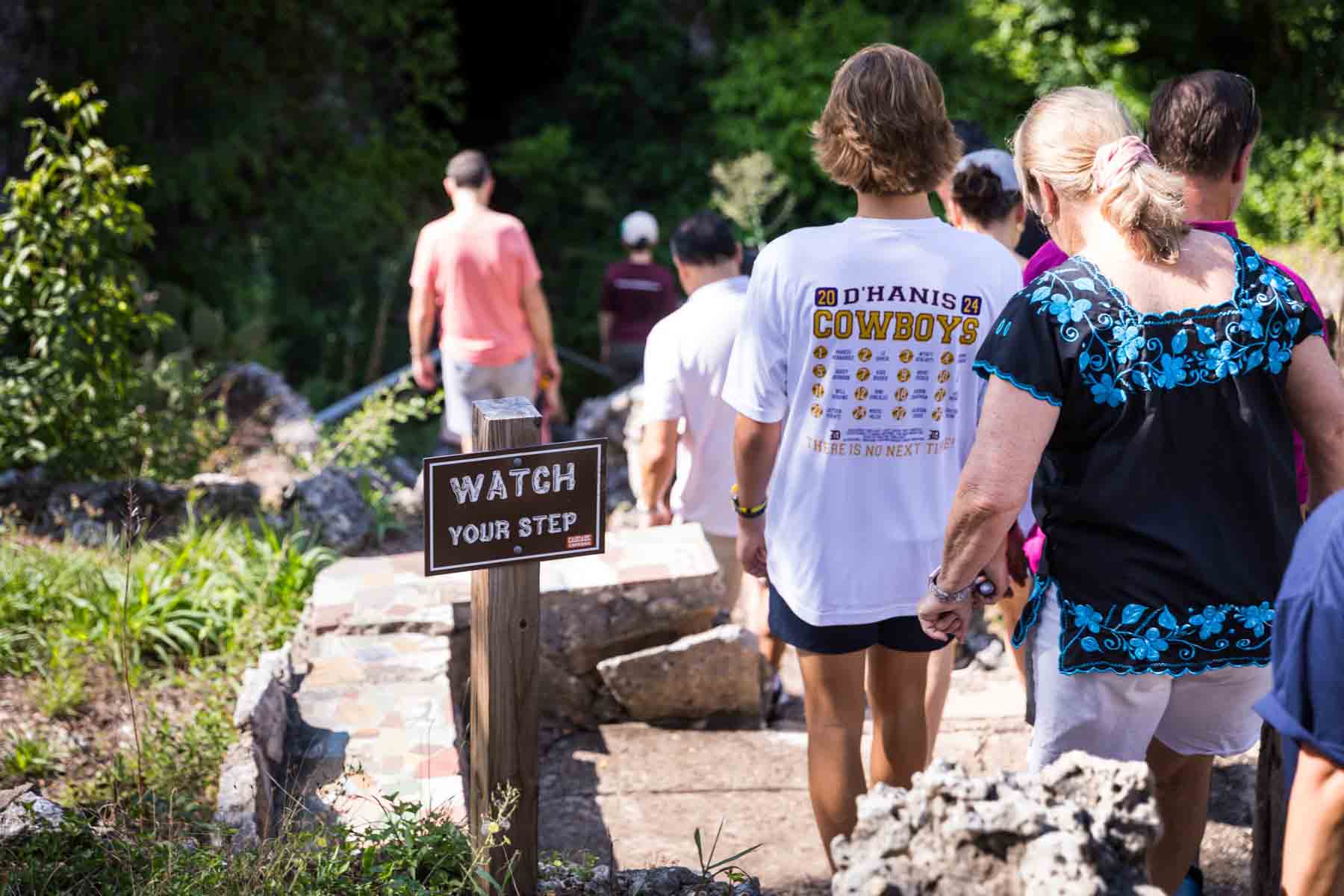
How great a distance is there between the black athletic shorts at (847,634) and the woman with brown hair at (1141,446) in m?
0.42

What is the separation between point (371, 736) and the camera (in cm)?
349

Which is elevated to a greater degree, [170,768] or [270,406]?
[270,406]

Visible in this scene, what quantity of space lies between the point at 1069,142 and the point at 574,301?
32.0 feet

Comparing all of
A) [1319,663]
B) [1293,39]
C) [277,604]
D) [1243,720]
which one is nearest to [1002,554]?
[1243,720]

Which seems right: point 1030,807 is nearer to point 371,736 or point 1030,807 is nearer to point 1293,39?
point 371,736

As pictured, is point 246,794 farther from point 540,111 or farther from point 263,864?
point 540,111

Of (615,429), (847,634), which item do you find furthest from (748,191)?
(847,634)

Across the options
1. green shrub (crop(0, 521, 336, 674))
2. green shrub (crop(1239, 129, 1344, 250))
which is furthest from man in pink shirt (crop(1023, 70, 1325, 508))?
green shrub (crop(1239, 129, 1344, 250))

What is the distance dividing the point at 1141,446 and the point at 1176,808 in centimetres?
82

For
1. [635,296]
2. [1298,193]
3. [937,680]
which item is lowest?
[937,680]

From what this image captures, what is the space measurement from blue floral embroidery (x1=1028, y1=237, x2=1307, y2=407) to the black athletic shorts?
78 centimetres

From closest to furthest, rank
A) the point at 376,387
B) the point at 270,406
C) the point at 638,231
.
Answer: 1. the point at 270,406
2. the point at 638,231
3. the point at 376,387

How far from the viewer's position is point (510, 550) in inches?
102

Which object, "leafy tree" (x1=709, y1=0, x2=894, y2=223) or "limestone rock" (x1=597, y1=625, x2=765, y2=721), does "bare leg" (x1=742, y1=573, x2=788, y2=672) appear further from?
"leafy tree" (x1=709, y1=0, x2=894, y2=223)
